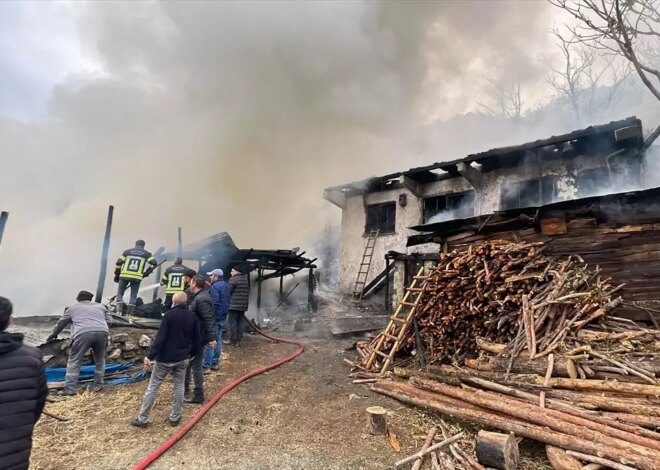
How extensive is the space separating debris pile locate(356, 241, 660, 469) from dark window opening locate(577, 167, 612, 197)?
5.25 m

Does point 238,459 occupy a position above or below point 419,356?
below

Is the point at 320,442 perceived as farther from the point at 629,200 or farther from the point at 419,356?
the point at 629,200

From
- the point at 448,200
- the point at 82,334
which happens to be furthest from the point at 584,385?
the point at 448,200

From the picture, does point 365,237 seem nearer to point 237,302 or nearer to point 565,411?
point 237,302

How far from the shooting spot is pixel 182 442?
469 cm

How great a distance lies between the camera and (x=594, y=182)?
428 inches

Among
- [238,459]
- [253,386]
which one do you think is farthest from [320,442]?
[253,386]

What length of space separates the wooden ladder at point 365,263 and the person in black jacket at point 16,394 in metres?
13.4

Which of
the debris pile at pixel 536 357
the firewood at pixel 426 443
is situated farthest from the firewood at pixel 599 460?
the firewood at pixel 426 443

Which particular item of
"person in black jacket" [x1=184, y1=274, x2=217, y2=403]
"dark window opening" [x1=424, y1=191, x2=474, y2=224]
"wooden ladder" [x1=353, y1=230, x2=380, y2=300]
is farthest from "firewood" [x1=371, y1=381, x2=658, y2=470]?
"wooden ladder" [x1=353, y1=230, x2=380, y2=300]

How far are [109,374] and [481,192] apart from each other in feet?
40.7

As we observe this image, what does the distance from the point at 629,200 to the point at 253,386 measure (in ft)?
25.6

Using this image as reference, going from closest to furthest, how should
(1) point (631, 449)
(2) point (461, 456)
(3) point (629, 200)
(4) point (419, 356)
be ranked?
(1) point (631, 449) → (2) point (461, 456) → (3) point (629, 200) → (4) point (419, 356)

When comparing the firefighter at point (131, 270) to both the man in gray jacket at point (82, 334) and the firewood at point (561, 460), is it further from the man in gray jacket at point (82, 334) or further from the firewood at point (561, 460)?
the firewood at point (561, 460)
